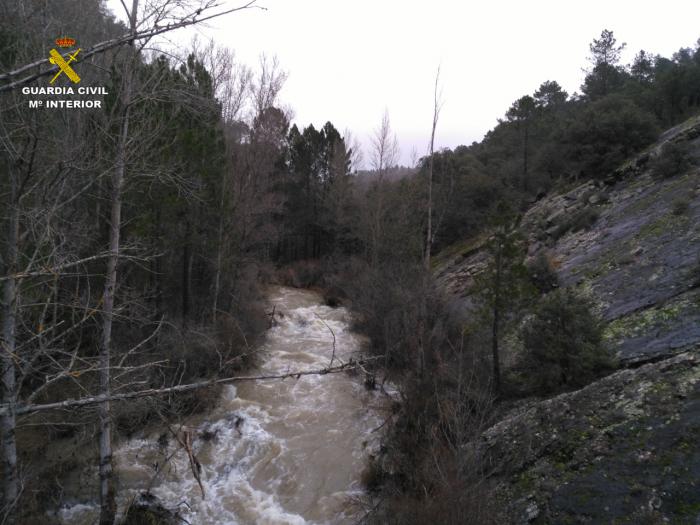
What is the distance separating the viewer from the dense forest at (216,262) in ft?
13.5

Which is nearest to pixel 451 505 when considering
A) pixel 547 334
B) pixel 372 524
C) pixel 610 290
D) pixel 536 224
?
pixel 372 524

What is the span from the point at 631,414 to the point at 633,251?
6061 mm

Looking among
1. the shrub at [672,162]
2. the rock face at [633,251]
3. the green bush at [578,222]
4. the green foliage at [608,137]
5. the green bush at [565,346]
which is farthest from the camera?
the green foliage at [608,137]

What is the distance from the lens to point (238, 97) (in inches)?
719

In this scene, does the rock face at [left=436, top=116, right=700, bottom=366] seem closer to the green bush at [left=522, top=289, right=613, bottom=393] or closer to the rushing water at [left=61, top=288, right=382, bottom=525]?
the green bush at [left=522, top=289, right=613, bottom=393]

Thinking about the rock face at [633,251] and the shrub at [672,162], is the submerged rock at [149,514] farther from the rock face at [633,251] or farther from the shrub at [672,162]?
the shrub at [672,162]

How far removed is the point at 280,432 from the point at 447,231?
1721 cm

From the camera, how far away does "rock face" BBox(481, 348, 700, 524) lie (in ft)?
13.5

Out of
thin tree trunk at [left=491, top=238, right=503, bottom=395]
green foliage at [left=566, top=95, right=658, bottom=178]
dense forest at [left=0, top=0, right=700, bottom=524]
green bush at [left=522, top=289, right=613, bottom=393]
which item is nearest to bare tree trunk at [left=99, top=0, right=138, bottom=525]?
dense forest at [left=0, top=0, right=700, bottom=524]

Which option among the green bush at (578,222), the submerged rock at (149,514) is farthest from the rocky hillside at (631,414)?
the submerged rock at (149,514)

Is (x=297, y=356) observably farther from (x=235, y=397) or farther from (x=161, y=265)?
(x=161, y=265)

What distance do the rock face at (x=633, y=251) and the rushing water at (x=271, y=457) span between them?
5.18 meters

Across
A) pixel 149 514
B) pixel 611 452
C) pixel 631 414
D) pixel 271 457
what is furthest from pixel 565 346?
pixel 149 514

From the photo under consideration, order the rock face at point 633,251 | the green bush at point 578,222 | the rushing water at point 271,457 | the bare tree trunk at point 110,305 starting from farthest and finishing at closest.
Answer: the green bush at point 578,222
the rushing water at point 271,457
the rock face at point 633,251
the bare tree trunk at point 110,305
